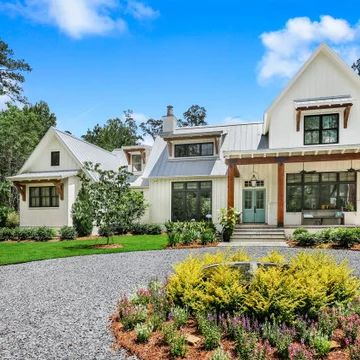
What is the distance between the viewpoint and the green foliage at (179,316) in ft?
16.9

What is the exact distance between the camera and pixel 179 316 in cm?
521

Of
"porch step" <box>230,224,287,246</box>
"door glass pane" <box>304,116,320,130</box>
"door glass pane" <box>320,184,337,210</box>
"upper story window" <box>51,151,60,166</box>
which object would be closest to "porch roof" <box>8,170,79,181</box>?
"upper story window" <box>51,151,60,166</box>

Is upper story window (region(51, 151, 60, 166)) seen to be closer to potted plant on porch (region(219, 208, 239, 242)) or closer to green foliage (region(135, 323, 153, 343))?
potted plant on porch (region(219, 208, 239, 242))

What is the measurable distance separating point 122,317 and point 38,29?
432 inches

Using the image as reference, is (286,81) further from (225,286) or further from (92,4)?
(225,286)

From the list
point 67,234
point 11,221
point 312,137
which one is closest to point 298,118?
point 312,137

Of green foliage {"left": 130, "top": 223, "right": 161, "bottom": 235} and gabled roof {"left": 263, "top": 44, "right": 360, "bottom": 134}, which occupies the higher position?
gabled roof {"left": 263, "top": 44, "right": 360, "bottom": 134}

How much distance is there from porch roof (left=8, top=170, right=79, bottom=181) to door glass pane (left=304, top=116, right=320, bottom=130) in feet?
44.3

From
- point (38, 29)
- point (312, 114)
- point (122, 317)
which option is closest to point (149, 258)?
point (122, 317)

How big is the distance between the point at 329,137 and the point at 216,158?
20.5 ft

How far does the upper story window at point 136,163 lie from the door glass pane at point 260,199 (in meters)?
8.47

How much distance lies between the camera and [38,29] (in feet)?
40.8

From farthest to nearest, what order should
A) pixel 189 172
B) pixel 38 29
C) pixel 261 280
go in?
pixel 189 172
pixel 38 29
pixel 261 280

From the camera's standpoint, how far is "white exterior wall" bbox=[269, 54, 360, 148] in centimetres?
1795
